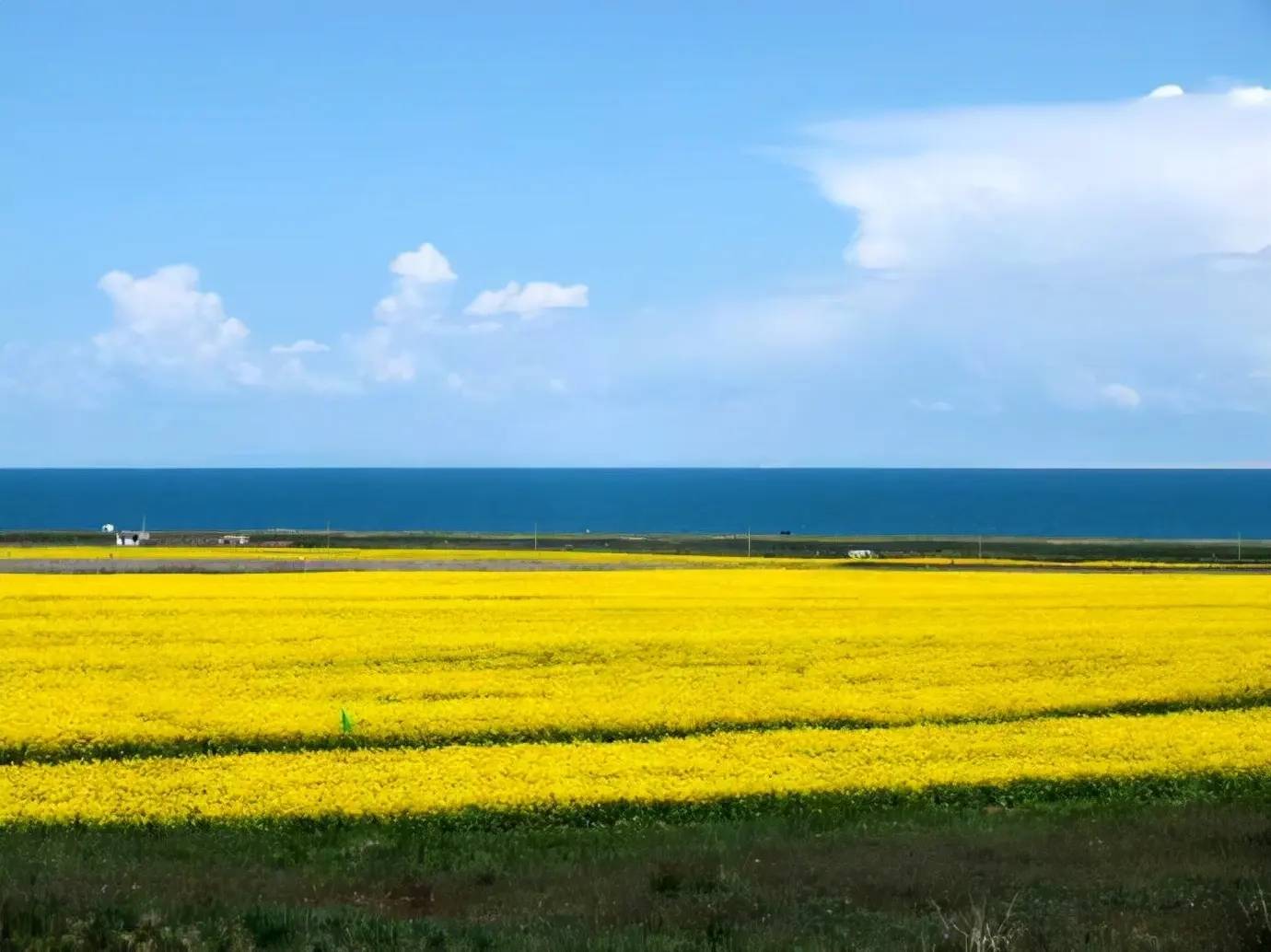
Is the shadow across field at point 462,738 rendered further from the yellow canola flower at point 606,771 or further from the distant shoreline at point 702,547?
the distant shoreline at point 702,547

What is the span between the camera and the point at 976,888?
31.2 ft

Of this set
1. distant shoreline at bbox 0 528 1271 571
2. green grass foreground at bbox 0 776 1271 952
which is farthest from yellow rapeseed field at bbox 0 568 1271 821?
distant shoreline at bbox 0 528 1271 571

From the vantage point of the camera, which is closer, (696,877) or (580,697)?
(696,877)

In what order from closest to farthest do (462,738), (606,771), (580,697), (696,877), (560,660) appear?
(696,877) → (606,771) → (462,738) → (580,697) → (560,660)

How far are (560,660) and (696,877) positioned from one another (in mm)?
11041

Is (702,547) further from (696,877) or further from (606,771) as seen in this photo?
(696,877)

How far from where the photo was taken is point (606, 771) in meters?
14.4

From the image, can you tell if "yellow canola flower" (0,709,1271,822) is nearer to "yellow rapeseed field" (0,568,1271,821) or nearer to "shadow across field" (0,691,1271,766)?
"yellow rapeseed field" (0,568,1271,821)

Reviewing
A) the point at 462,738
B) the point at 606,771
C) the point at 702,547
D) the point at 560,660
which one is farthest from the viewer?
the point at 702,547

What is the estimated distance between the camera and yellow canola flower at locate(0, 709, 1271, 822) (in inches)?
526

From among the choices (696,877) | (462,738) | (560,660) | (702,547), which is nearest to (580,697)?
(462,738)

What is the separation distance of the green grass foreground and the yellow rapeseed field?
0.62 m

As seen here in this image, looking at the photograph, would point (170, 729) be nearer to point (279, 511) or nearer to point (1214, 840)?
point (1214, 840)

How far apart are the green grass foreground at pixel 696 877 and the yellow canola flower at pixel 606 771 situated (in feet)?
0.96
